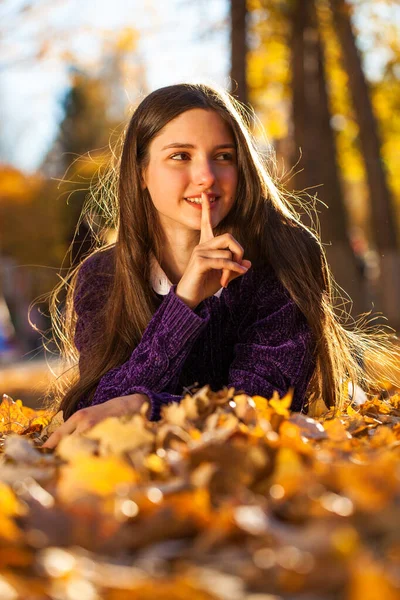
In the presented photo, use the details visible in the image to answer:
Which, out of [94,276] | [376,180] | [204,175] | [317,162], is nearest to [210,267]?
[204,175]

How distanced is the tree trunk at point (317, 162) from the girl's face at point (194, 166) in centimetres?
582

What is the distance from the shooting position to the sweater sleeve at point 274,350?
109 inches

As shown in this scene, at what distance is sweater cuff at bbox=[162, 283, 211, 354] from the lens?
8.70 ft

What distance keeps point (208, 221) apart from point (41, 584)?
1989 millimetres

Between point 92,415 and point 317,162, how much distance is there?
7.92 m

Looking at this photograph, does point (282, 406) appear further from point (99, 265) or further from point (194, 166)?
point (99, 265)

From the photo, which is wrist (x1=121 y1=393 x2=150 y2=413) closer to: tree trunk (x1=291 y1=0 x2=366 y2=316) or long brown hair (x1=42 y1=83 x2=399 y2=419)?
long brown hair (x1=42 y1=83 x2=399 y2=419)

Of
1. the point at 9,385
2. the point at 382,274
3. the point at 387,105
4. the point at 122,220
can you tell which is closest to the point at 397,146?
the point at 387,105

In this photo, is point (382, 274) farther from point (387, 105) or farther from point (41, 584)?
point (41, 584)

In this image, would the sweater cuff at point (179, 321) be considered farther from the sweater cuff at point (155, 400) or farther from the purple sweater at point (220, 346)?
the sweater cuff at point (155, 400)

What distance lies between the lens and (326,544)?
38.9 inches

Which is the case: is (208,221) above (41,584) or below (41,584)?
above

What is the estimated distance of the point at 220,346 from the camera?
315cm

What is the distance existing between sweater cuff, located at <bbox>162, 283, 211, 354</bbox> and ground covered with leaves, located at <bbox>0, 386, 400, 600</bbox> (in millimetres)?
1097
